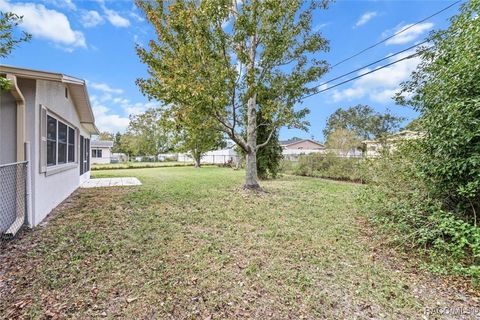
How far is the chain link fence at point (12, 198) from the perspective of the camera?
13.4 ft

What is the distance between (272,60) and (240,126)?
3.08m

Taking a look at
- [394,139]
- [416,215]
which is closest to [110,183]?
[394,139]

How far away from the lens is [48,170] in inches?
224

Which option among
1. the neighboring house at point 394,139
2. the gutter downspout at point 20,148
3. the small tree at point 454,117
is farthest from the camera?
the neighboring house at point 394,139

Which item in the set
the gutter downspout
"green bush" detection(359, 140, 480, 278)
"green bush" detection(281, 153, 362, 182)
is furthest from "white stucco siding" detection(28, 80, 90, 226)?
"green bush" detection(281, 153, 362, 182)

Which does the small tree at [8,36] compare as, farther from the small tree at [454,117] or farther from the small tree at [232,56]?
the small tree at [454,117]

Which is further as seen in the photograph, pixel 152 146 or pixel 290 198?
pixel 152 146

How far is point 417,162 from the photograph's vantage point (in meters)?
4.46

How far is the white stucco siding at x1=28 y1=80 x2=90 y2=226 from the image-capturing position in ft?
16.0

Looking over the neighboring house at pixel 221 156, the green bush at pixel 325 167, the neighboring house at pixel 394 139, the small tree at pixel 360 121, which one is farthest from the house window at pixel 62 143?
the small tree at pixel 360 121

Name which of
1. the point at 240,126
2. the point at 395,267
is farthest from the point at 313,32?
the point at 395,267

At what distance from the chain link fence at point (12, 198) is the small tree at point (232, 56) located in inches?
164

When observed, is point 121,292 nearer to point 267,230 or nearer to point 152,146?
point 267,230

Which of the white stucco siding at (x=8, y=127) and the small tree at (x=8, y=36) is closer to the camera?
the small tree at (x=8, y=36)
